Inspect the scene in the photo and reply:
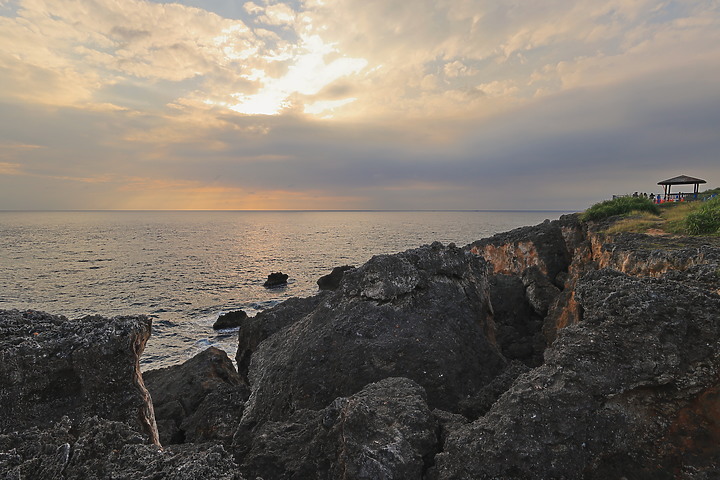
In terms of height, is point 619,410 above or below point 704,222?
below

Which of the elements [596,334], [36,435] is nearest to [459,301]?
[596,334]

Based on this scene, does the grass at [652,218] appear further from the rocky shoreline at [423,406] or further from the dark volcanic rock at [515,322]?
the rocky shoreline at [423,406]

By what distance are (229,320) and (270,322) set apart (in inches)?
805

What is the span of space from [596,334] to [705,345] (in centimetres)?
142

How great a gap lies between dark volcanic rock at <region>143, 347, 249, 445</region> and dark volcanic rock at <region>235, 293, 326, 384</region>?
4.91ft

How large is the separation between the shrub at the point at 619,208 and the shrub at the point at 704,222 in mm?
7435

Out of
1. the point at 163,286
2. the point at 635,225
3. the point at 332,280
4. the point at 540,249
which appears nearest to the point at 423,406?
the point at 635,225

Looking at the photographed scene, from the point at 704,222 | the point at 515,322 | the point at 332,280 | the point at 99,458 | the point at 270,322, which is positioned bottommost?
the point at 332,280

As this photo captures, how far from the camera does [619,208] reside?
80.9 ft

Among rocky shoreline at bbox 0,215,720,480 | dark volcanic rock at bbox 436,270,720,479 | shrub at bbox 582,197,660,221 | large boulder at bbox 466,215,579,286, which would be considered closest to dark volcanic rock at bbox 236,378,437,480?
rocky shoreline at bbox 0,215,720,480

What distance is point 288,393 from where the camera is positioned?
938 cm

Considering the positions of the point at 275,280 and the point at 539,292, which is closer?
the point at 539,292

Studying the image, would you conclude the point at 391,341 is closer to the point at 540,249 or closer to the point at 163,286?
the point at 540,249

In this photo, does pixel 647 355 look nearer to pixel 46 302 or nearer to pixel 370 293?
pixel 370 293
